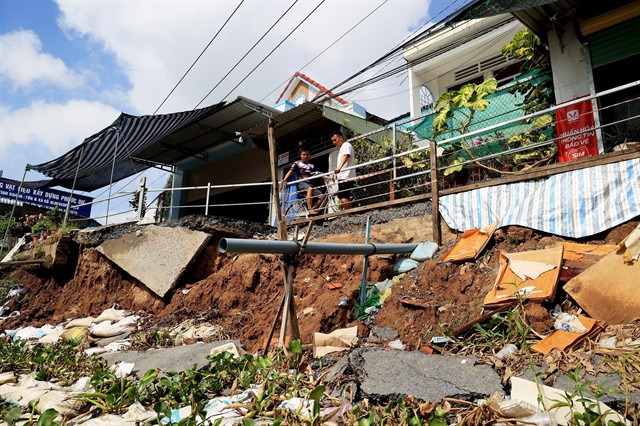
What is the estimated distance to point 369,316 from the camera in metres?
4.59

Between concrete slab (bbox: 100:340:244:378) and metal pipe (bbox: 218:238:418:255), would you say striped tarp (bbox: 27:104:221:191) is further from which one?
concrete slab (bbox: 100:340:244:378)

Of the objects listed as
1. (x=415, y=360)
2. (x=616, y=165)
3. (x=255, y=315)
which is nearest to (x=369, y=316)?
(x=415, y=360)

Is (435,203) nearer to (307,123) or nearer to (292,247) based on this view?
(292,247)

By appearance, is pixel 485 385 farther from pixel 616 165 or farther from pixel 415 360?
pixel 616 165

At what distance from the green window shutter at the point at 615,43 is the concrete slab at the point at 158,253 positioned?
714 cm

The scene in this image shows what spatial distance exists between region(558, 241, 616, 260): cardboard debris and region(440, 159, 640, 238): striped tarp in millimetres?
182

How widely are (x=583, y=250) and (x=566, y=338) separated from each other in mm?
1459

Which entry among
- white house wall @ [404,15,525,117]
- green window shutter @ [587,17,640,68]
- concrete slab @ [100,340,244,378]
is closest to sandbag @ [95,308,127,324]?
concrete slab @ [100,340,244,378]

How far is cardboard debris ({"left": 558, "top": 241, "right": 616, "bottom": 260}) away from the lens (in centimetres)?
378

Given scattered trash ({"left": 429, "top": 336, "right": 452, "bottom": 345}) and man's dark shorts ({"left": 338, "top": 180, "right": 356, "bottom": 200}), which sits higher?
man's dark shorts ({"left": 338, "top": 180, "right": 356, "bottom": 200})

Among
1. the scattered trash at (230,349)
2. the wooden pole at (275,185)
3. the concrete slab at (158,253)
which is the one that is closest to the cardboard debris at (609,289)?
the wooden pole at (275,185)

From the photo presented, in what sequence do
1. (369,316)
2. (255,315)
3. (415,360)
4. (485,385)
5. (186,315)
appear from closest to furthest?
(485,385), (415,360), (369,316), (255,315), (186,315)

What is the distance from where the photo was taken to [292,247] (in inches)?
146

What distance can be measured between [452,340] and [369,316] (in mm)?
1284
